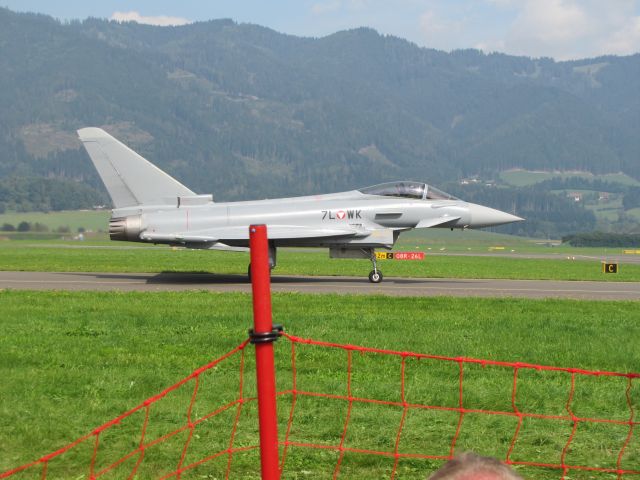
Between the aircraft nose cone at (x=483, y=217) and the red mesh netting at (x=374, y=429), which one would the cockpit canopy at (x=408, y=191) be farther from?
the red mesh netting at (x=374, y=429)

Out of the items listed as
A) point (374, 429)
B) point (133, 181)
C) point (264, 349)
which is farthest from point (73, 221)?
point (264, 349)

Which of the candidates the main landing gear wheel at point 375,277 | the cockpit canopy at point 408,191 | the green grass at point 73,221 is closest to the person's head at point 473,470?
the cockpit canopy at point 408,191

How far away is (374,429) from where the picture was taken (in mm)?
9039

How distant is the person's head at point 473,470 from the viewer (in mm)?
3307

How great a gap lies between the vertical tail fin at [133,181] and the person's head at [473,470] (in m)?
25.1

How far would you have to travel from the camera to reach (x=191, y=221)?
27391 mm

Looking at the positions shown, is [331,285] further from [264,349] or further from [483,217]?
[264,349]

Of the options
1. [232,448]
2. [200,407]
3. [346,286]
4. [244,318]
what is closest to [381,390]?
[200,407]

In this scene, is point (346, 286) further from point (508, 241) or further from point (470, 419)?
point (508, 241)

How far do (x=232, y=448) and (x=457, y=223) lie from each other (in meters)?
20.6

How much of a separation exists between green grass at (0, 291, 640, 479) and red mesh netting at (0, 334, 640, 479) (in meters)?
0.03

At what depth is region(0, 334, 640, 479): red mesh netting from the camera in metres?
7.93

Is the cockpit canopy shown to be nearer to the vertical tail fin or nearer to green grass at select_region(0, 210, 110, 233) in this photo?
the vertical tail fin

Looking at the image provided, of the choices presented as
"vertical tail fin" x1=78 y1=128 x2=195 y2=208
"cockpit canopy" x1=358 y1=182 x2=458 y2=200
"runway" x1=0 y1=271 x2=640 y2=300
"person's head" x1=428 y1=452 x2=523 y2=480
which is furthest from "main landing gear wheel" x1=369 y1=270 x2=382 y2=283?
"person's head" x1=428 y1=452 x2=523 y2=480
